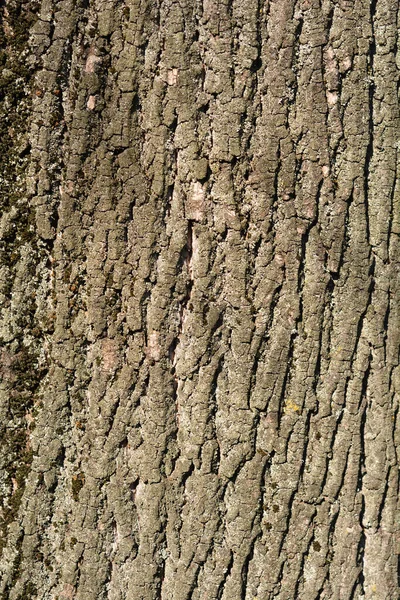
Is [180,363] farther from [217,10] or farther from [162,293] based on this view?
[217,10]

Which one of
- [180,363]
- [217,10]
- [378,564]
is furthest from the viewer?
[378,564]

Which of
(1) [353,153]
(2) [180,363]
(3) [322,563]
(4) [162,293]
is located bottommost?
(3) [322,563]

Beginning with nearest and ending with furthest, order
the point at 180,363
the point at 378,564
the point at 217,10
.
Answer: the point at 217,10
the point at 180,363
the point at 378,564

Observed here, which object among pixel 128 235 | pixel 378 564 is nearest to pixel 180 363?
pixel 128 235

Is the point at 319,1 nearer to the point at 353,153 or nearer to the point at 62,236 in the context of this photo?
the point at 353,153

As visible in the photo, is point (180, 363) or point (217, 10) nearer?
point (217, 10)

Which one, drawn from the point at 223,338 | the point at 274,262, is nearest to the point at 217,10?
the point at 274,262

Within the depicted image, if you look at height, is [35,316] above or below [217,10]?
below
